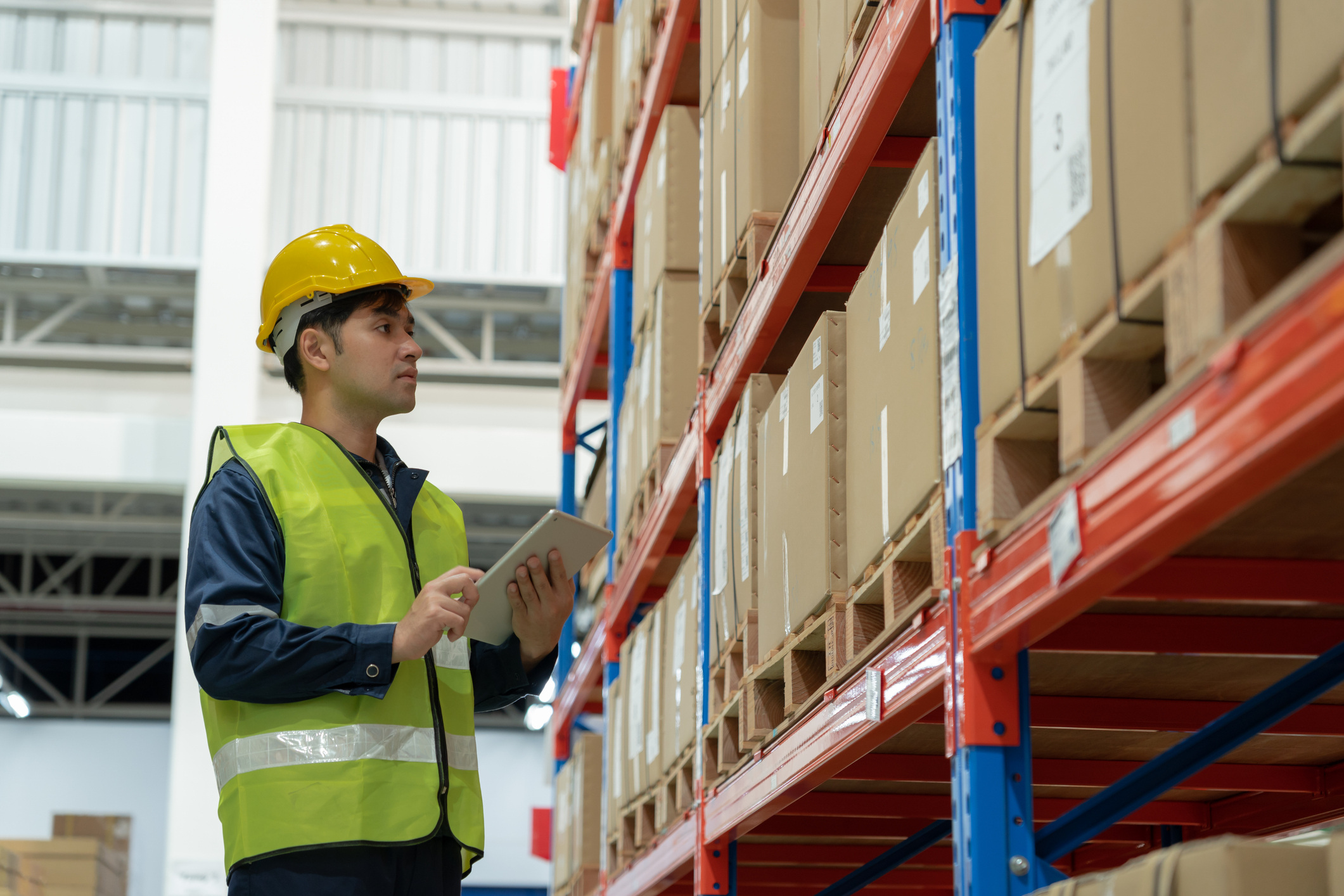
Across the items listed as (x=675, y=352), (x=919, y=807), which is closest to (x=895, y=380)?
(x=919, y=807)

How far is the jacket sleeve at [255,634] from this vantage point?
272 cm

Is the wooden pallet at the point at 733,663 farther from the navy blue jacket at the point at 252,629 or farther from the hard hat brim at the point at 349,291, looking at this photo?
the navy blue jacket at the point at 252,629

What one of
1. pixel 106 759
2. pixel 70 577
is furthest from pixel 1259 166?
pixel 70 577

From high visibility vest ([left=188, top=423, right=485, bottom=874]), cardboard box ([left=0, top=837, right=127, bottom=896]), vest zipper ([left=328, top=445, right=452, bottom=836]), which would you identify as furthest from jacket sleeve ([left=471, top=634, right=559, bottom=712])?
cardboard box ([left=0, top=837, right=127, bottom=896])

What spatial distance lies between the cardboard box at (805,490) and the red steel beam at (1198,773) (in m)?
0.47

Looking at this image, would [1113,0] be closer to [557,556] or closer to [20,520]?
[557,556]

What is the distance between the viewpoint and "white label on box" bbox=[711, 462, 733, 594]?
14.6 ft

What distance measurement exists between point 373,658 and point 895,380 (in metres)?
1.11

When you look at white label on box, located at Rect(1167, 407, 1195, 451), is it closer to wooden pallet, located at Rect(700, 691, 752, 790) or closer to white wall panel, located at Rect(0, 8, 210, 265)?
wooden pallet, located at Rect(700, 691, 752, 790)

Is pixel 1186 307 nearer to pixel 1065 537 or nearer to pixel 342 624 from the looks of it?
pixel 1065 537

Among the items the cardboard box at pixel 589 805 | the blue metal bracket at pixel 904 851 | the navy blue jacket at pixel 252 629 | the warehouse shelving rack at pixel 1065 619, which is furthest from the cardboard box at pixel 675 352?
the navy blue jacket at pixel 252 629

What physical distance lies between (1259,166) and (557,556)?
1.91m

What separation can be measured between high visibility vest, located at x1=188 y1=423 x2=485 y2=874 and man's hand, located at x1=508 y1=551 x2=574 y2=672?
0.15 meters

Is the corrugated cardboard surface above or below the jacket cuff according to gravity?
above
